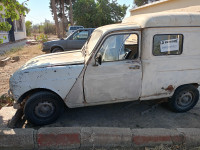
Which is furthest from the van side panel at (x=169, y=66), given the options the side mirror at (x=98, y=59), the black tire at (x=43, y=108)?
the black tire at (x=43, y=108)

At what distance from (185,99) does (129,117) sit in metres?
1.32

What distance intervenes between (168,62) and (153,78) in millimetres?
426

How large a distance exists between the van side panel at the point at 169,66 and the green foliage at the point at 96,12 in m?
19.8

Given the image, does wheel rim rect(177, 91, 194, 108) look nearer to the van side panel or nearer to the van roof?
the van side panel

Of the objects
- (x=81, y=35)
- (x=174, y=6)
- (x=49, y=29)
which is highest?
(x=49, y=29)

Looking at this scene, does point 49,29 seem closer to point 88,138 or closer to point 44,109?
point 44,109

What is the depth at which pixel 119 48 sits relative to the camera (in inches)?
132

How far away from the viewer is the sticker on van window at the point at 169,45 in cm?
330

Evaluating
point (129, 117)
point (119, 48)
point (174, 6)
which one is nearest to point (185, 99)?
point (129, 117)

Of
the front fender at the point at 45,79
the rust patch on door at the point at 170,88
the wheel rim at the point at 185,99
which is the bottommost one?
the wheel rim at the point at 185,99

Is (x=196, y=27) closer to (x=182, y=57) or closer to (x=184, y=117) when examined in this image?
(x=182, y=57)

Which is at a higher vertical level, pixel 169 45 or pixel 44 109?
pixel 169 45

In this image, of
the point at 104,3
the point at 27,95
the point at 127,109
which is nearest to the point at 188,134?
the point at 127,109

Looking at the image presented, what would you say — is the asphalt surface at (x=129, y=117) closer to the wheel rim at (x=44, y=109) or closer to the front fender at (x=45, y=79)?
the wheel rim at (x=44, y=109)
